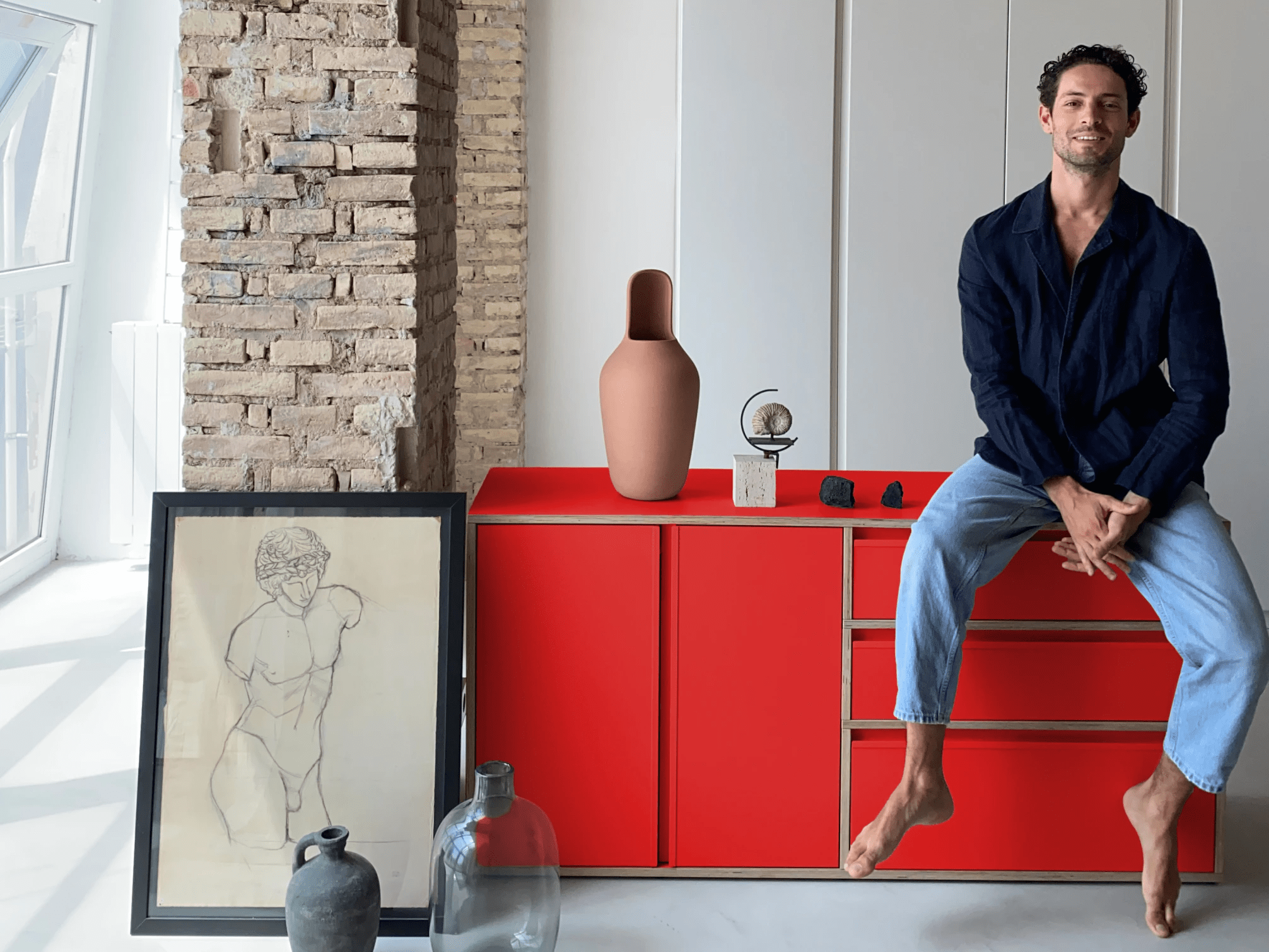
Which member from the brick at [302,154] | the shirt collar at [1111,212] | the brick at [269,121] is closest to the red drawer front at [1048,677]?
the shirt collar at [1111,212]

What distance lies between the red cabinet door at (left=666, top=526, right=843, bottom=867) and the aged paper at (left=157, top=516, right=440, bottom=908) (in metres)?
0.51

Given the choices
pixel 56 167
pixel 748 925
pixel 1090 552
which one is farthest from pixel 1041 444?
pixel 56 167

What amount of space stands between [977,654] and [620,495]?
31.4 inches

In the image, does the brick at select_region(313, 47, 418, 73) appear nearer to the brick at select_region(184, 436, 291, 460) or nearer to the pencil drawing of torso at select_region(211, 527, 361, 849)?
the brick at select_region(184, 436, 291, 460)

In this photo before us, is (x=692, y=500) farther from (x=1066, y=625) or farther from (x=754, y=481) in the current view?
(x=1066, y=625)

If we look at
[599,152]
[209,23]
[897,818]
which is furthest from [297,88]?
[599,152]

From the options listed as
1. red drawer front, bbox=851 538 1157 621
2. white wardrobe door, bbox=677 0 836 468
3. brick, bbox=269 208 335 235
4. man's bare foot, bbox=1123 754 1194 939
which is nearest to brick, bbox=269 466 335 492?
brick, bbox=269 208 335 235

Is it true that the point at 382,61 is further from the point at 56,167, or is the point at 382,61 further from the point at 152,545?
the point at 56,167

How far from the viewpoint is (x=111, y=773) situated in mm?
2875

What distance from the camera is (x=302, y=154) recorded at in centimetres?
242

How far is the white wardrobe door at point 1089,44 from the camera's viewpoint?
4.18 metres

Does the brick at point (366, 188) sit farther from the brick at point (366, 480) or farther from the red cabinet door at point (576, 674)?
the red cabinet door at point (576, 674)

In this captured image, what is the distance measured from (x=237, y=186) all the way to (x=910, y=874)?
195 cm

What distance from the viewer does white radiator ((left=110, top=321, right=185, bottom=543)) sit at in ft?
16.0
